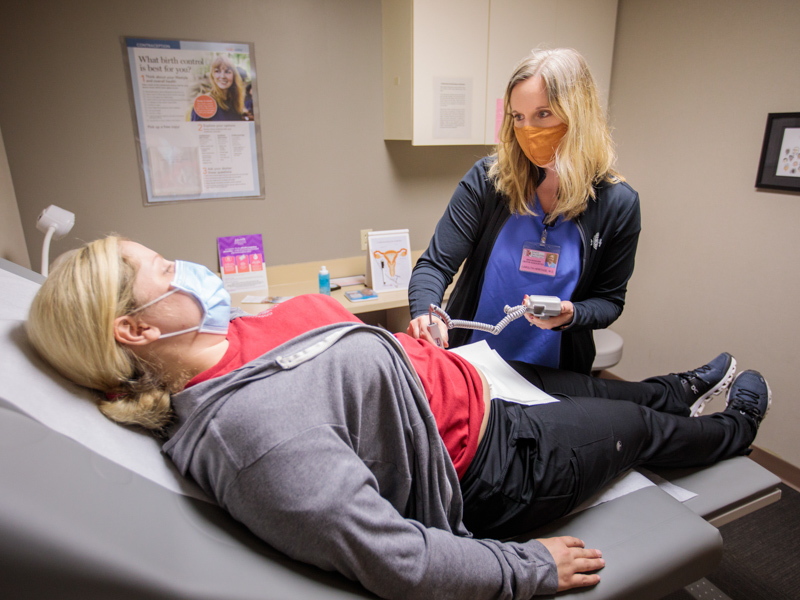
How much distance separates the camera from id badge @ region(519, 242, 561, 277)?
1451mm

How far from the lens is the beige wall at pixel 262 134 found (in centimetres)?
195

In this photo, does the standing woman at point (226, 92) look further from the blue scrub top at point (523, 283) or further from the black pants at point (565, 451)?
the black pants at point (565, 451)

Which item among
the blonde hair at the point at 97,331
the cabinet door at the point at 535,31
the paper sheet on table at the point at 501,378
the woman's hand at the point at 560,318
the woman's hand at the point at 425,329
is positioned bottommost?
the paper sheet on table at the point at 501,378

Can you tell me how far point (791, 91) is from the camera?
1970mm

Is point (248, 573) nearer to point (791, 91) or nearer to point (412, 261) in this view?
point (412, 261)

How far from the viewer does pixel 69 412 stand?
75 centimetres

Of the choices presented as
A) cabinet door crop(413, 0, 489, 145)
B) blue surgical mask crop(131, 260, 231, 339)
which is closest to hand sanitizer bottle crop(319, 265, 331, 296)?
cabinet door crop(413, 0, 489, 145)

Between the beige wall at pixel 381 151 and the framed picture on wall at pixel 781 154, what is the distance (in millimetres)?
49

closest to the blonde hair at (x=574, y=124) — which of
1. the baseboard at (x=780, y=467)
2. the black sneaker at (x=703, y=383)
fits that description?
the black sneaker at (x=703, y=383)

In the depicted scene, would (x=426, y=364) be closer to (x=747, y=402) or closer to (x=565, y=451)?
(x=565, y=451)

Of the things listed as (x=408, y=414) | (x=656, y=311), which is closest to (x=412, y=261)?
(x=656, y=311)

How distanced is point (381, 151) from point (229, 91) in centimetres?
78

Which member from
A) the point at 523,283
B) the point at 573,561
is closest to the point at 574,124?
the point at 523,283

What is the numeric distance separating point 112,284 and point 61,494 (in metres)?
0.39
